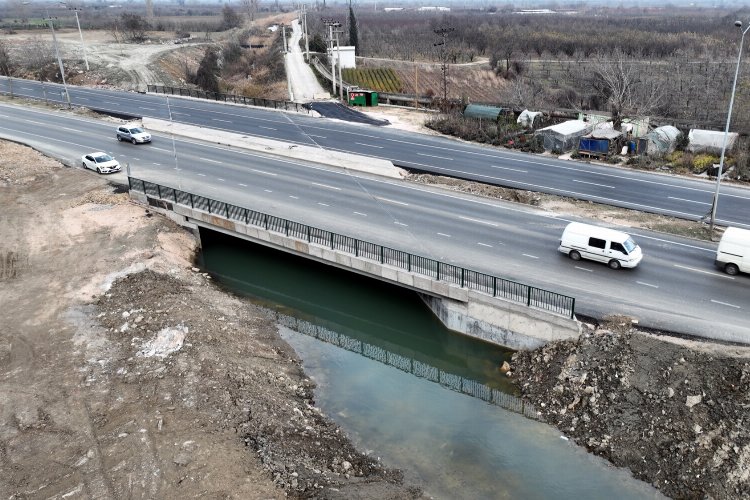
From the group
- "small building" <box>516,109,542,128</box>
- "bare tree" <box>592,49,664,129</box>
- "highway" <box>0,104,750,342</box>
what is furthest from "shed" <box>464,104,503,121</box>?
"highway" <box>0,104,750,342</box>

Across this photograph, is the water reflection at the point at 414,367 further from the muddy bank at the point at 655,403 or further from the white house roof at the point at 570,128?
the white house roof at the point at 570,128

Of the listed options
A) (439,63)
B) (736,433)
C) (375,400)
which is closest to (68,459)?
(375,400)

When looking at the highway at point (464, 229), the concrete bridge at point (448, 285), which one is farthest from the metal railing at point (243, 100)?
the concrete bridge at point (448, 285)

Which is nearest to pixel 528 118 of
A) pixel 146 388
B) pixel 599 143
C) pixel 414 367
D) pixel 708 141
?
pixel 599 143

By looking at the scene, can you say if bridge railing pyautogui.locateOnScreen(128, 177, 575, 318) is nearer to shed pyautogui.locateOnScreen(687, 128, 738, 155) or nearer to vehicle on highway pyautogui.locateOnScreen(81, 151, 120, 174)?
vehicle on highway pyautogui.locateOnScreen(81, 151, 120, 174)

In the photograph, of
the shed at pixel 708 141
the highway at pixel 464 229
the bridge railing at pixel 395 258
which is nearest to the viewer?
the highway at pixel 464 229

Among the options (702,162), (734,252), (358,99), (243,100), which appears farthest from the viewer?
(243,100)

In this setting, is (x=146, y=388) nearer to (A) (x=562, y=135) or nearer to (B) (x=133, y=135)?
(B) (x=133, y=135)
